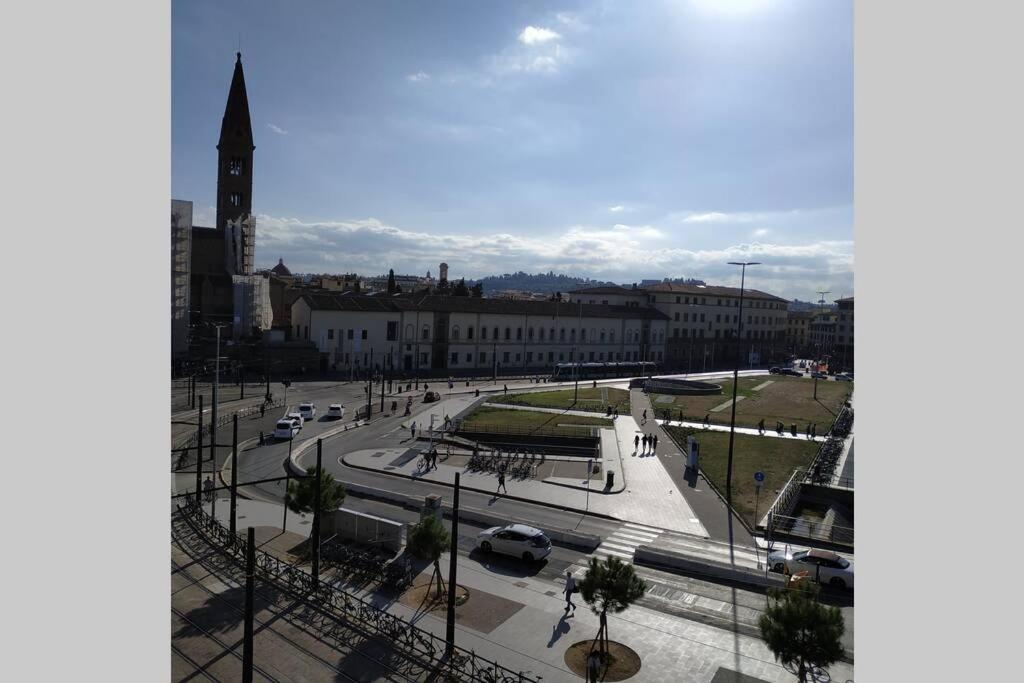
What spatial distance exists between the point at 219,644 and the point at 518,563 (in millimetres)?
8013

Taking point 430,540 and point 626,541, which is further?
point 626,541

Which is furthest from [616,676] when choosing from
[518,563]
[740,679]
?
[518,563]

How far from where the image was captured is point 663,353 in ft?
287

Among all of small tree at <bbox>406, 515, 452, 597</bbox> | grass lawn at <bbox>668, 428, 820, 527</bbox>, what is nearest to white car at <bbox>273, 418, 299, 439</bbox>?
small tree at <bbox>406, 515, 452, 597</bbox>

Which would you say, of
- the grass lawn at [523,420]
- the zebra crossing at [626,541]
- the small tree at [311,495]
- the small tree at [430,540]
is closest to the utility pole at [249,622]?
the small tree at [430,540]

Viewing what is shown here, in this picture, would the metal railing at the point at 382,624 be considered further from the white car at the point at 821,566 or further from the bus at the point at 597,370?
the bus at the point at 597,370

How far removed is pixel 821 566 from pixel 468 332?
5573cm

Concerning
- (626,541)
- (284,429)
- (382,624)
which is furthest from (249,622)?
(284,429)

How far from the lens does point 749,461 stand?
29078mm

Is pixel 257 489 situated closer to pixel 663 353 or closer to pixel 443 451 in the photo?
pixel 443 451

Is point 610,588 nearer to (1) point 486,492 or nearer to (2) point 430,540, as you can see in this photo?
(2) point 430,540

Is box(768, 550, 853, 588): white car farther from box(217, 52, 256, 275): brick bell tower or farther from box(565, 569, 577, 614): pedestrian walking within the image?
box(217, 52, 256, 275): brick bell tower

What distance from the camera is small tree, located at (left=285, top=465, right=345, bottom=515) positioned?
57.7 feet

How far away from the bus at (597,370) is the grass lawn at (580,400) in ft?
34.8
